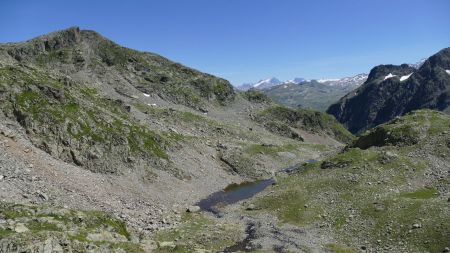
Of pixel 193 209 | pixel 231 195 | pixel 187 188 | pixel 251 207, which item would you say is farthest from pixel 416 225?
pixel 187 188

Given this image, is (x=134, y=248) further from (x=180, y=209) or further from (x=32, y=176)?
(x=180, y=209)

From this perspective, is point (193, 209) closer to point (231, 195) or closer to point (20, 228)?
point (231, 195)

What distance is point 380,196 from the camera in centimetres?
7081

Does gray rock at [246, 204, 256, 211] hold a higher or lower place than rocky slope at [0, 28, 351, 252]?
lower

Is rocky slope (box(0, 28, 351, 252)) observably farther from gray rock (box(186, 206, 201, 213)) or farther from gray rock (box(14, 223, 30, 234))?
gray rock (box(186, 206, 201, 213))

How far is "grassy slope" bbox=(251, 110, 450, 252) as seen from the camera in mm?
57281

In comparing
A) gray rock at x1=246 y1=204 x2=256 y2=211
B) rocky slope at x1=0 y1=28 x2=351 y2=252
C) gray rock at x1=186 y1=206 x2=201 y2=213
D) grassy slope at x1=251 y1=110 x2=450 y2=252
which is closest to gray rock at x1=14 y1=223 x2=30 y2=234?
rocky slope at x1=0 y1=28 x2=351 y2=252

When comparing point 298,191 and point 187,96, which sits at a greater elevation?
point 187,96

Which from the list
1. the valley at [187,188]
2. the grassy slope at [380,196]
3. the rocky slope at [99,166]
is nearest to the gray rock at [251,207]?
the valley at [187,188]

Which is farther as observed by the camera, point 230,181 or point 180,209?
point 230,181

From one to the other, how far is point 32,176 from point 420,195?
6510cm

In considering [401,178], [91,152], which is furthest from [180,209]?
[401,178]

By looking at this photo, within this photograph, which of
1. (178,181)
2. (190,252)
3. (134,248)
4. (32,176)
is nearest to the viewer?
(134,248)

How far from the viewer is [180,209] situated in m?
82.0
